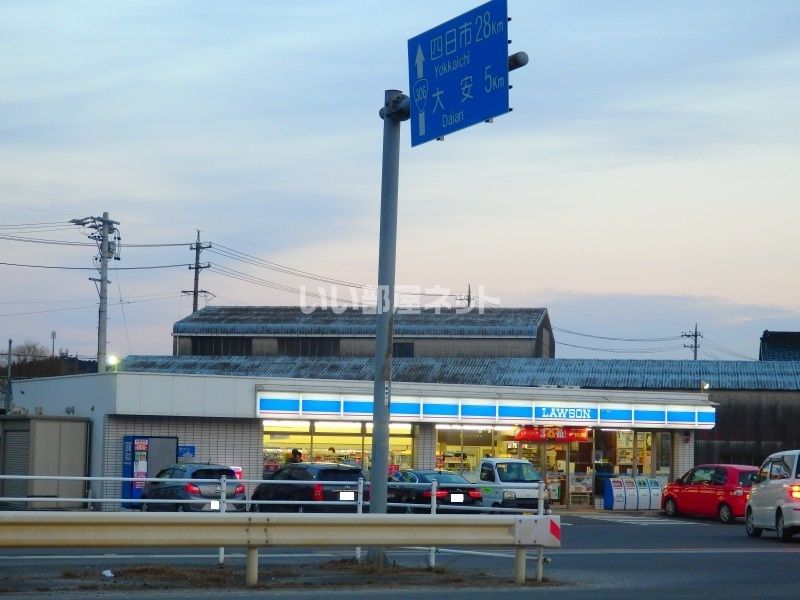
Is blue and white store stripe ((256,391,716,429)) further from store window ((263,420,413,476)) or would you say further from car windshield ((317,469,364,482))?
car windshield ((317,469,364,482))

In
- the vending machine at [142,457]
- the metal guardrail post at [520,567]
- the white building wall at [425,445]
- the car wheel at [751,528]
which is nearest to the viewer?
the metal guardrail post at [520,567]

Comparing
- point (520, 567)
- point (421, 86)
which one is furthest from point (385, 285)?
point (520, 567)

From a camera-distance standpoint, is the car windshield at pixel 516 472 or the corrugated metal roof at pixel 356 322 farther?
the corrugated metal roof at pixel 356 322

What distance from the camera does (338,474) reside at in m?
28.5

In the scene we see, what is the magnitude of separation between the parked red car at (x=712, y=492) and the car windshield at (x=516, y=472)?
473cm

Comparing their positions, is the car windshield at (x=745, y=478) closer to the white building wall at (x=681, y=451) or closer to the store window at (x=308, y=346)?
the white building wall at (x=681, y=451)

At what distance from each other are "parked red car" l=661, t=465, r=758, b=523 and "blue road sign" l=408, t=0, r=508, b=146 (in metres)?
20.7

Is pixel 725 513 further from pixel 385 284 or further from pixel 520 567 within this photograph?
pixel 385 284

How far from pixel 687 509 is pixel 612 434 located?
6.56 metres

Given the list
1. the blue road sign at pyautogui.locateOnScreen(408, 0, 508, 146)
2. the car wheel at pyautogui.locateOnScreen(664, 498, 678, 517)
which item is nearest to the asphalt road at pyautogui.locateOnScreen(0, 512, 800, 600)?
the blue road sign at pyautogui.locateOnScreen(408, 0, 508, 146)


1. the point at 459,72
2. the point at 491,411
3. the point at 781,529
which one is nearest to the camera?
the point at 459,72

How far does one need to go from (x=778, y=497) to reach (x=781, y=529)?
2.10ft

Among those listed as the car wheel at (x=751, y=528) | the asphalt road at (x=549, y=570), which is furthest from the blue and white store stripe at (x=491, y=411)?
the car wheel at (x=751, y=528)

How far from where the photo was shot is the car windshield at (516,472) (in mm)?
34719
